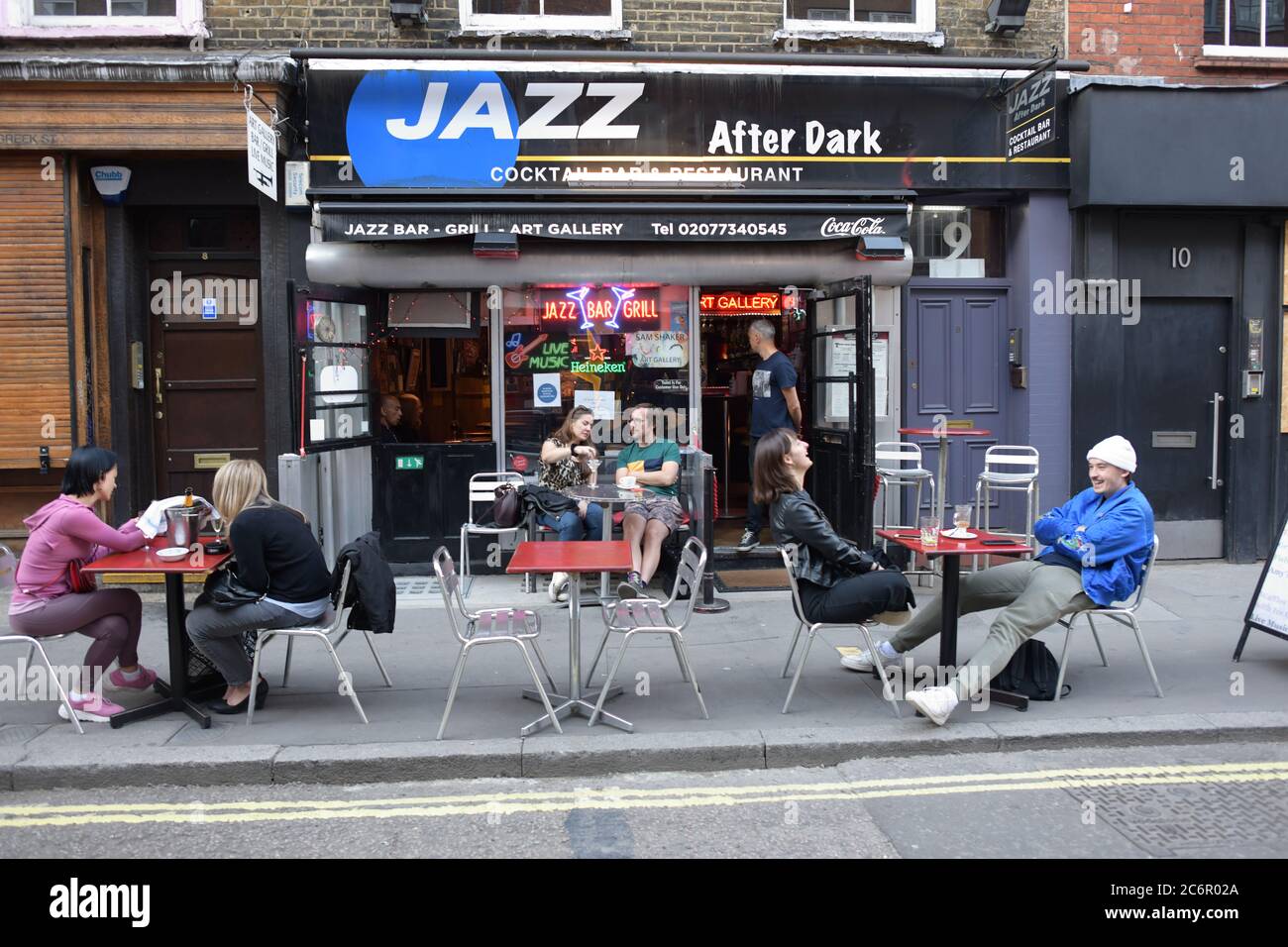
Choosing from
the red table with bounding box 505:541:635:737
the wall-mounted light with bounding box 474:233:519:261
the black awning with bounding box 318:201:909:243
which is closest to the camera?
the red table with bounding box 505:541:635:737

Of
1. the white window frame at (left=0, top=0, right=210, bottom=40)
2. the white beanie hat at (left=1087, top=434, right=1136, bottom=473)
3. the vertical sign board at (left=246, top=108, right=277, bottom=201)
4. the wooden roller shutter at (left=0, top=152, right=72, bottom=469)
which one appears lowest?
the white beanie hat at (left=1087, top=434, right=1136, bottom=473)

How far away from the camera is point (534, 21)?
9.37 metres

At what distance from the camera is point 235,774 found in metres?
5.14

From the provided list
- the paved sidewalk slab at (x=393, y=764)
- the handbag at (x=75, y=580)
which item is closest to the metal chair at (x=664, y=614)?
the paved sidewalk slab at (x=393, y=764)

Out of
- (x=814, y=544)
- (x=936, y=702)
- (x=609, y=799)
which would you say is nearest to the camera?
(x=609, y=799)

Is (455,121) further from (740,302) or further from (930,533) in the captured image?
(930,533)

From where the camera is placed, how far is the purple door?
989 cm

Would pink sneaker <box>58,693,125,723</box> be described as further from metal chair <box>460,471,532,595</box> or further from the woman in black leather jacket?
the woman in black leather jacket

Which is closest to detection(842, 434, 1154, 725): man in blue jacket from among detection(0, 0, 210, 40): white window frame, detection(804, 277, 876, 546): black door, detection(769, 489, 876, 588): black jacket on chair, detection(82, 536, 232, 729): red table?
detection(769, 489, 876, 588): black jacket on chair

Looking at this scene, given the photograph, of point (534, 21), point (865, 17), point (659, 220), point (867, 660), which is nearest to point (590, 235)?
point (659, 220)

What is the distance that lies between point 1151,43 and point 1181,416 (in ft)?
11.4

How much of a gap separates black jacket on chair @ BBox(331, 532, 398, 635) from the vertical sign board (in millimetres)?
3818

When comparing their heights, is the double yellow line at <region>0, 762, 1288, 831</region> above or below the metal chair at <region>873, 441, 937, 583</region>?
below

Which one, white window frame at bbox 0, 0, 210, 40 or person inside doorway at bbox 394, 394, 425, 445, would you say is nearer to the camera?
white window frame at bbox 0, 0, 210, 40
